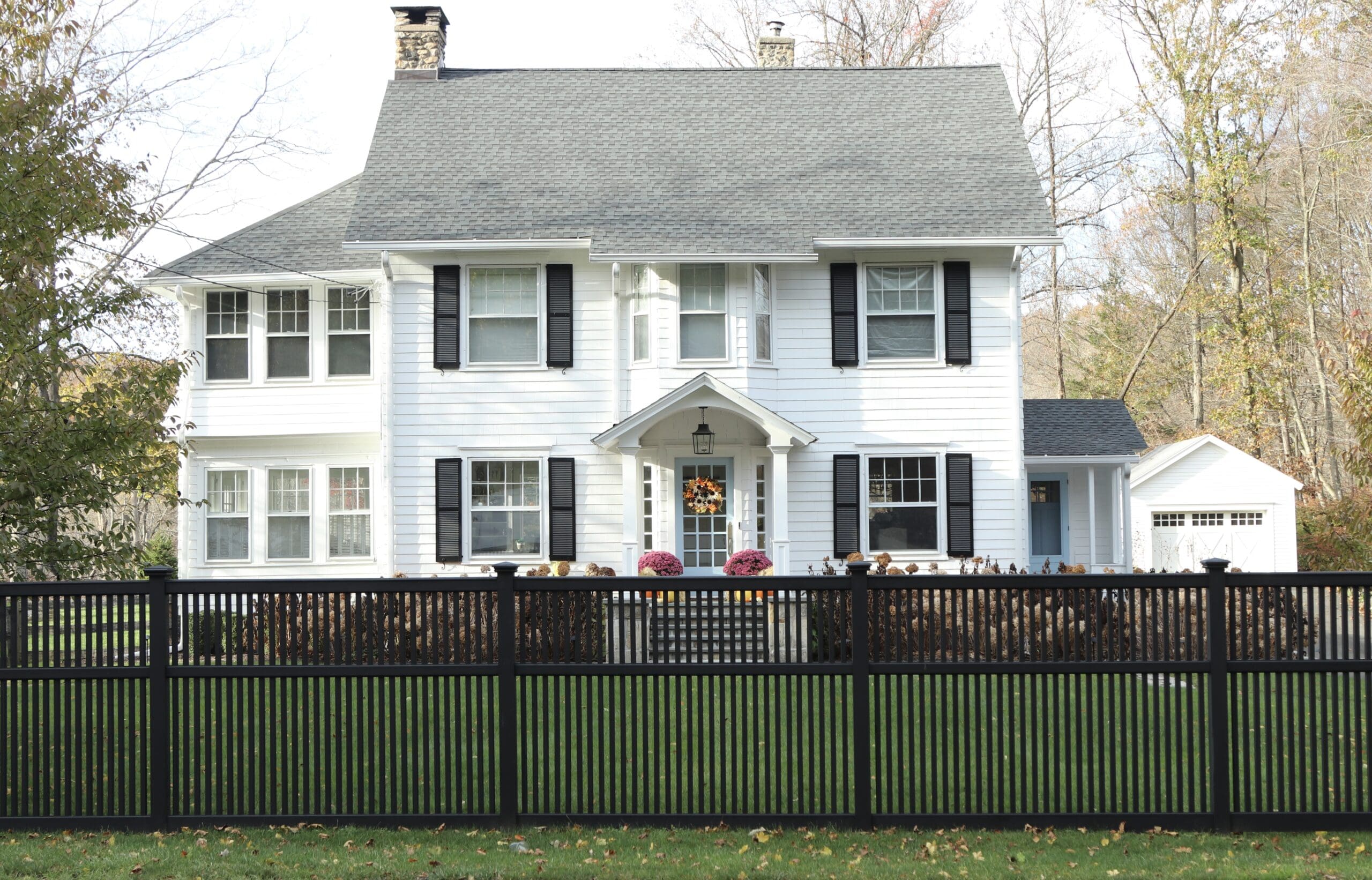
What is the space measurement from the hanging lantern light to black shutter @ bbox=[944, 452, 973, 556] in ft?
10.9

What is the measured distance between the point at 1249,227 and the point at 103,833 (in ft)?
93.3

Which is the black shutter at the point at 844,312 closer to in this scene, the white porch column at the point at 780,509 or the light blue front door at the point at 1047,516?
the white porch column at the point at 780,509

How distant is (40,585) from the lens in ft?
21.7

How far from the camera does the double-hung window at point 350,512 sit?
17.6 metres

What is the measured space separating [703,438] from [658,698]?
9.67 m

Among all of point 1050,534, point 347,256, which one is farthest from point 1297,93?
point 347,256

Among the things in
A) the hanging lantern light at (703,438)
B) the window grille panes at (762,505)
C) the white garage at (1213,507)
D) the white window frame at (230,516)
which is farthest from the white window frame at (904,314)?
the white window frame at (230,516)

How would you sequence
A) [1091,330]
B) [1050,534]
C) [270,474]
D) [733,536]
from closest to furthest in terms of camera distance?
[733,536] → [270,474] → [1050,534] → [1091,330]

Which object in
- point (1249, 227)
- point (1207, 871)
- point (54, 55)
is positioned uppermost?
point (54, 55)

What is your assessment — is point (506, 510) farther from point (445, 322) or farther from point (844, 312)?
point (844, 312)

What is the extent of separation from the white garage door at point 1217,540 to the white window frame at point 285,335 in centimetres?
1461

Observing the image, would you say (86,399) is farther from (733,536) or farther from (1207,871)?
(733,536)

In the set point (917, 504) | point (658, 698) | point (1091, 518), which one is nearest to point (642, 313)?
point (917, 504)

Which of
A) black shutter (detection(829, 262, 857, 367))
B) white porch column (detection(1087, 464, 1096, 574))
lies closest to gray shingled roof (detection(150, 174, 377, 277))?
black shutter (detection(829, 262, 857, 367))
